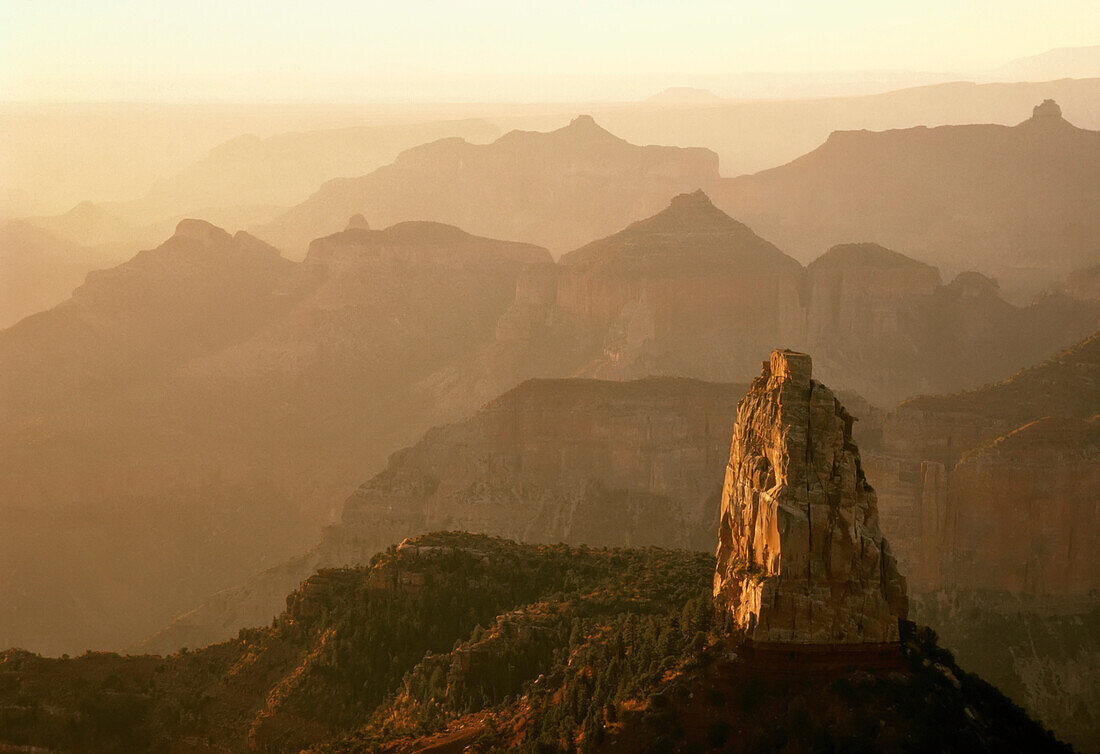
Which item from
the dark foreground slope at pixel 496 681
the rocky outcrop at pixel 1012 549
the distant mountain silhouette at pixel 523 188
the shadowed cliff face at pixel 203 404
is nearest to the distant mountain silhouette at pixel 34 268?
the distant mountain silhouette at pixel 523 188

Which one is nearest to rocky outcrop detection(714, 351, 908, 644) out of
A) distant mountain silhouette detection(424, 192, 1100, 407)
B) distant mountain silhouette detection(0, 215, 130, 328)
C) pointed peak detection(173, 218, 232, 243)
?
distant mountain silhouette detection(424, 192, 1100, 407)

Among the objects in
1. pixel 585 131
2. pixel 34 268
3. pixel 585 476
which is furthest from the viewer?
pixel 585 131

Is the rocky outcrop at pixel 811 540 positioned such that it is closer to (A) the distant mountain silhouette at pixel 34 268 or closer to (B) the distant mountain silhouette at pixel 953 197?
(B) the distant mountain silhouette at pixel 953 197

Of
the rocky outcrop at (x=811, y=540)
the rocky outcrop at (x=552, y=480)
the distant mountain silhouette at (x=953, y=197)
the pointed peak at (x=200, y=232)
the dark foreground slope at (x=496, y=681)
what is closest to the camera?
the dark foreground slope at (x=496, y=681)

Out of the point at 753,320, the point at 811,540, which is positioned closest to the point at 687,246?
the point at 753,320

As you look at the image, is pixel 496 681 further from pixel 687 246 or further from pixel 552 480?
pixel 687 246

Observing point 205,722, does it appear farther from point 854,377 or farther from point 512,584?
point 854,377
